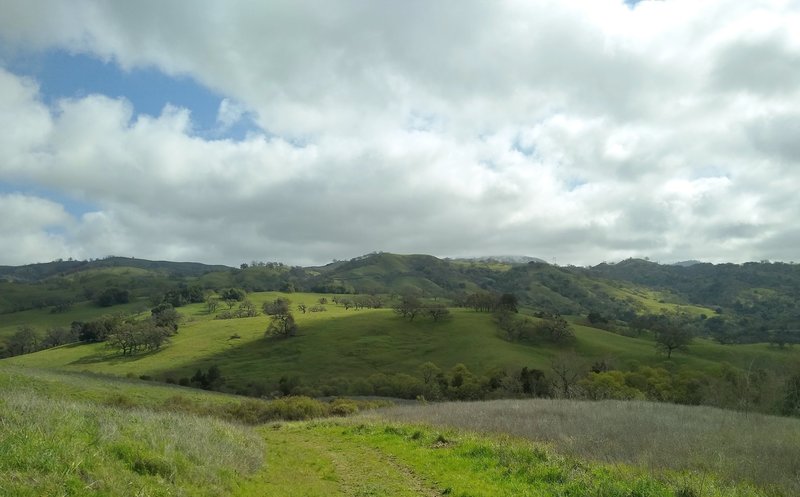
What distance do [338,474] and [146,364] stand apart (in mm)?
120829

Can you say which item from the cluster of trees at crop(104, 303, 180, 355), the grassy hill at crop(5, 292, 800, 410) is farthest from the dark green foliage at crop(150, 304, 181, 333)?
the cluster of trees at crop(104, 303, 180, 355)

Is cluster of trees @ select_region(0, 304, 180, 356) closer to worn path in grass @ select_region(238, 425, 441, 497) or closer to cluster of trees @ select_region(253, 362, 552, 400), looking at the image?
cluster of trees @ select_region(253, 362, 552, 400)

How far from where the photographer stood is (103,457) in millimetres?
10789

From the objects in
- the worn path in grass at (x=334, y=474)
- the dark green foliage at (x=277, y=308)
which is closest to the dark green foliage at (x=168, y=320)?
the dark green foliage at (x=277, y=308)

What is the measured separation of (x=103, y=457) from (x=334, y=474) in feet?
29.3

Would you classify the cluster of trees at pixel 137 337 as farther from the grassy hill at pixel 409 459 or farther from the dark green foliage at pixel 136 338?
the grassy hill at pixel 409 459

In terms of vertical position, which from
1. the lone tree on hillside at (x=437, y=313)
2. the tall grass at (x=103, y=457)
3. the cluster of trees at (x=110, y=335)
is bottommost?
the cluster of trees at (x=110, y=335)

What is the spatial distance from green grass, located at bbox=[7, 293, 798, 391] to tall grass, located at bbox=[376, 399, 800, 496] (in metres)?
79.3

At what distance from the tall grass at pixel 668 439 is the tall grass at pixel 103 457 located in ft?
39.9

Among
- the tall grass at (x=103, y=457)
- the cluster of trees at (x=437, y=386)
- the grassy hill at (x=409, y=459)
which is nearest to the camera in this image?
the tall grass at (x=103, y=457)

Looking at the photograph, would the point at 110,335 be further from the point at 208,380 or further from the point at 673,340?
the point at 673,340

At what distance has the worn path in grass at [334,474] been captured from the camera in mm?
14336

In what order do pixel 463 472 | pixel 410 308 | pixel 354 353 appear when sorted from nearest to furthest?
pixel 463 472 → pixel 354 353 → pixel 410 308

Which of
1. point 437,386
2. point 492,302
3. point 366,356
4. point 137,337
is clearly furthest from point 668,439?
point 492,302
